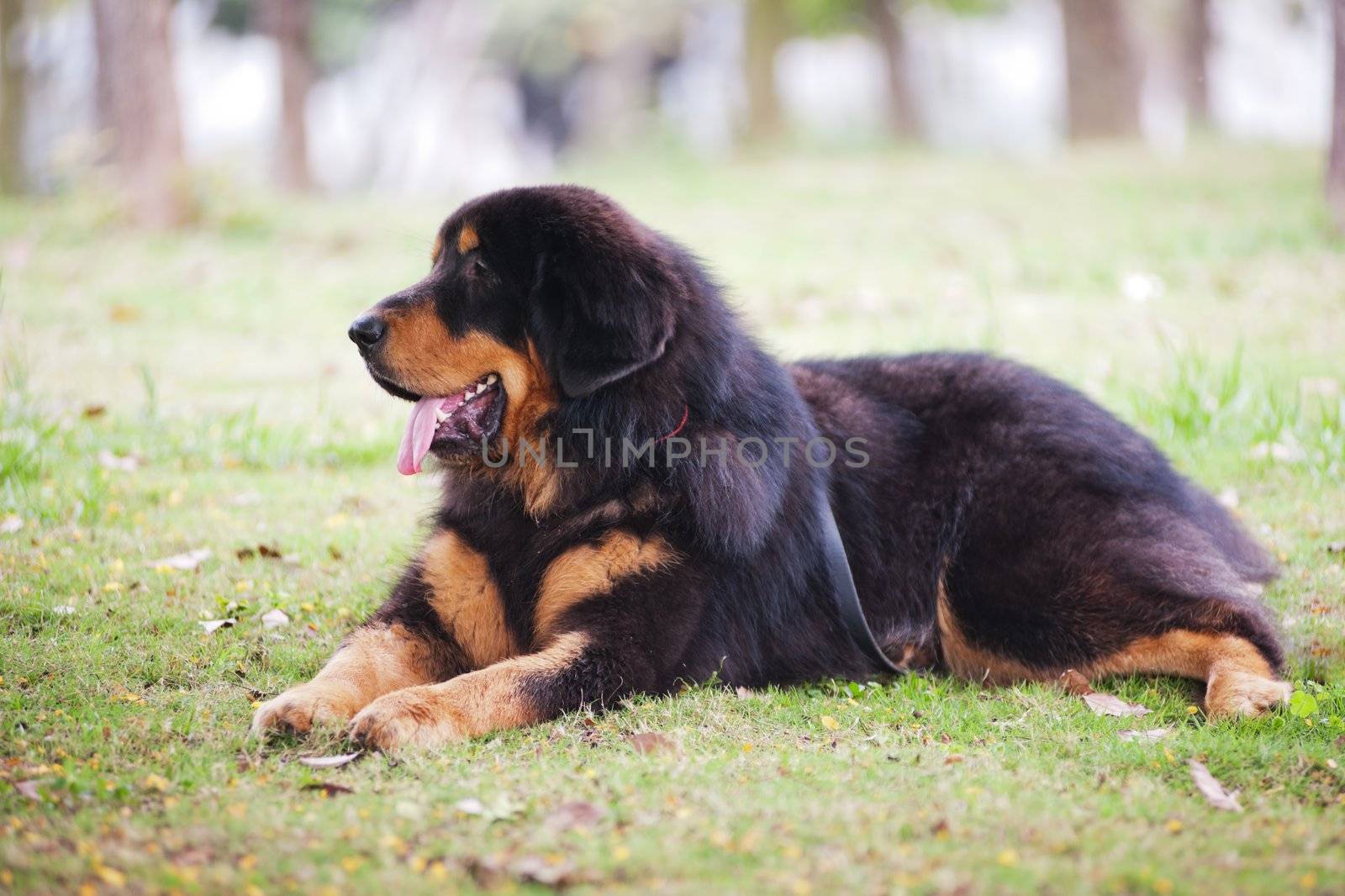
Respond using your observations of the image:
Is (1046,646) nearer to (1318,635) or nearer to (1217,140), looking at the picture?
(1318,635)

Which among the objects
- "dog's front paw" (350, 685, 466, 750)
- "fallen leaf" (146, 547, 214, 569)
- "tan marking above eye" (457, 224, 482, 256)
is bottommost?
"dog's front paw" (350, 685, 466, 750)

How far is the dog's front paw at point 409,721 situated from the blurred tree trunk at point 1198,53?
28.7 metres

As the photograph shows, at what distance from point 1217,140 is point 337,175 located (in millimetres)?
26643

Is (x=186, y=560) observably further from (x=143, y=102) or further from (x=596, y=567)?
(x=143, y=102)

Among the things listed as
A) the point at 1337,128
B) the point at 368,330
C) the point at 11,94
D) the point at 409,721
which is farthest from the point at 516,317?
the point at 11,94

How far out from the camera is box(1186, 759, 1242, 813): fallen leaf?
11.4ft

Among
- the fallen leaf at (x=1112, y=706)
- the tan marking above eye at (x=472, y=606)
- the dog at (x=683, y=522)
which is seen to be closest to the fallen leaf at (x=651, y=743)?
the dog at (x=683, y=522)

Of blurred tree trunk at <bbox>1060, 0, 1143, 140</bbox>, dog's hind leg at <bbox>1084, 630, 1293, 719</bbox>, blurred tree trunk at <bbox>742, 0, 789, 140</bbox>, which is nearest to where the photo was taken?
dog's hind leg at <bbox>1084, 630, 1293, 719</bbox>

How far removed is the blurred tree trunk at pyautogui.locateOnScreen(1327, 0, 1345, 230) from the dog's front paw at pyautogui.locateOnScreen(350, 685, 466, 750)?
1100 centimetres

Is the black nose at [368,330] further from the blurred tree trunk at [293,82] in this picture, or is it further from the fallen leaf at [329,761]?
the blurred tree trunk at [293,82]

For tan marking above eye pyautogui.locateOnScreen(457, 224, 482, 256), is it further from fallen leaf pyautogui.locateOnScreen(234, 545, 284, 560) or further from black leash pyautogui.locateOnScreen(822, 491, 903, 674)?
fallen leaf pyautogui.locateOnScreen(234, 545, 284, 560)

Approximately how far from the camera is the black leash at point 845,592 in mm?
4613

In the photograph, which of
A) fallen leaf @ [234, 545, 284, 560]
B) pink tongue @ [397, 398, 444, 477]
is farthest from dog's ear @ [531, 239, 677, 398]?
fallen leaf @ [234, 545, 284, 560]

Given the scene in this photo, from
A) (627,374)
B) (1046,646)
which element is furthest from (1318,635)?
(627,374)
